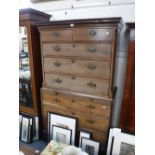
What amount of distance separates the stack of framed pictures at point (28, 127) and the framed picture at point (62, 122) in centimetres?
22

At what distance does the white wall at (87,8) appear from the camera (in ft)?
5.63

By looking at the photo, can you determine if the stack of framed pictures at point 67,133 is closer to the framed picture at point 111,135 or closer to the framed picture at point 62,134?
the framed picture at point 62,134

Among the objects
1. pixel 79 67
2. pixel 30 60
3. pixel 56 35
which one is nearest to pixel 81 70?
pixel 79 67

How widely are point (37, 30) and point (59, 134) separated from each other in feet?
4.17

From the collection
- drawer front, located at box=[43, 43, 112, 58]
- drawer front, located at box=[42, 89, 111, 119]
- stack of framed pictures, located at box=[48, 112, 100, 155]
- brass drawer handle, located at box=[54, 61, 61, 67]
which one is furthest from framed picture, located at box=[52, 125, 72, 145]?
drawer front, located at box=[43, 43, 112, 58]

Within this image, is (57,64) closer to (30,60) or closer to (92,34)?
(30,60)

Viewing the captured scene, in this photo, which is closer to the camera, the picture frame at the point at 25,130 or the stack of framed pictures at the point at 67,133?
the stack of framed pictures at the point at 67,133

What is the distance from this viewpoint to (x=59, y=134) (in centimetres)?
189

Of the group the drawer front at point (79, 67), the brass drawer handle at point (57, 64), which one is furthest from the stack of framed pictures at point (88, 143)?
the brass drawer handle at point (57, 64)

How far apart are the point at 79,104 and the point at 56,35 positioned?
0.77 m

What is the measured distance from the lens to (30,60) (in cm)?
186

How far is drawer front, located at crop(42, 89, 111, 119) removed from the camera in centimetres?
157

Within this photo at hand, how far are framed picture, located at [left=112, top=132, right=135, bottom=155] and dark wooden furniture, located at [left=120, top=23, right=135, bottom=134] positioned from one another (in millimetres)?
66
